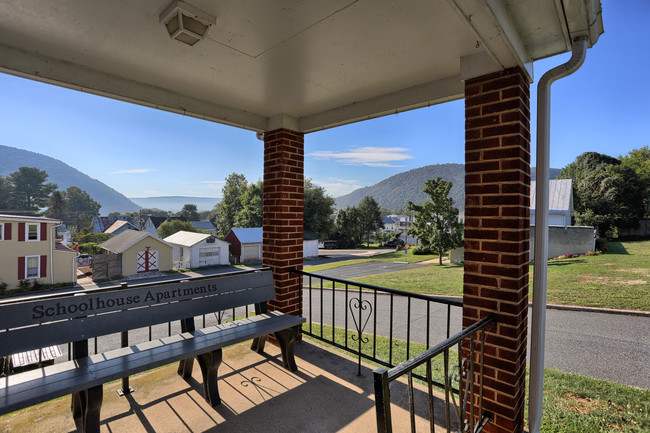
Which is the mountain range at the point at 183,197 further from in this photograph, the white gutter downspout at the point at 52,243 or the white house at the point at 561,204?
the white gutter downspout at the point at 52,243

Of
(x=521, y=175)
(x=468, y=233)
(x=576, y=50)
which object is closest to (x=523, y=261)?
(x=468, y=233)

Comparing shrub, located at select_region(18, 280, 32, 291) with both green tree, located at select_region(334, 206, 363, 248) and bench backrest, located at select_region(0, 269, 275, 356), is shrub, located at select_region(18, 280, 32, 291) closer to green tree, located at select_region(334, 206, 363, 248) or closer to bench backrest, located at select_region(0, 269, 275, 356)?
bench backrest, located at select_region(0, 269, 275, 356)

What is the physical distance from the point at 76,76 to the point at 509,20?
9.62ft

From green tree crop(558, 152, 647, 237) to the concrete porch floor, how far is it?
28201 mm

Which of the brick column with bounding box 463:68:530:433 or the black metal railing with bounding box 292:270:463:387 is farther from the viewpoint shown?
the black metal railing with bounding box 292:270:463:387

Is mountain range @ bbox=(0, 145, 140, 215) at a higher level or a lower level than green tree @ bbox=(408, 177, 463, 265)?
higher

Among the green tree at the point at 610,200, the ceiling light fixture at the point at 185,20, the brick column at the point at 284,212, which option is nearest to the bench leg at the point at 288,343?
the brick column at the point at 284,212

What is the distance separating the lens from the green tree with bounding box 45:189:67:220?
26.6m

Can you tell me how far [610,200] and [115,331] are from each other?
103 ft

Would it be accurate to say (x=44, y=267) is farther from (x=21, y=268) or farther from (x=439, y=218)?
(x=439, y=218)

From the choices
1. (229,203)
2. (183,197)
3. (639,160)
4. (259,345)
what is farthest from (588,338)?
(183,197)

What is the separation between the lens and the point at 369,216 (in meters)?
48.1

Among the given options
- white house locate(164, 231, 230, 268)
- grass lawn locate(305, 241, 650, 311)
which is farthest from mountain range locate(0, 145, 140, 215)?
grass lawn locate(305, 241, 650, 311)

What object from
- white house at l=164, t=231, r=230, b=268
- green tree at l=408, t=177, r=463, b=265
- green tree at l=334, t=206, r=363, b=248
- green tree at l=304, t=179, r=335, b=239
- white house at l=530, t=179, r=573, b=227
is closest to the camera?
white house at l=530, t=179, r=573, b=227
